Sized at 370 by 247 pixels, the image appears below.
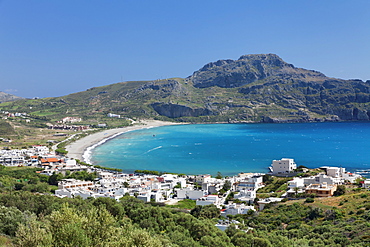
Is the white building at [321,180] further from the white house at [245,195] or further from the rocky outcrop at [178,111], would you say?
the rocky outcrop at [178,111]

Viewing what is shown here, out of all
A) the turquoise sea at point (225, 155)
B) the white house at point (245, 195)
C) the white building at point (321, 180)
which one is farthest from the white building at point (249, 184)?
the turquoise sea at point (225, 155)

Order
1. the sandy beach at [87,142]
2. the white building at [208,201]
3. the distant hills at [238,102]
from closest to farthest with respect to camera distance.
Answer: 1. the white building at [208,201]
2. the sandy beach at [87,142]
3. the distant hills at [238,102]

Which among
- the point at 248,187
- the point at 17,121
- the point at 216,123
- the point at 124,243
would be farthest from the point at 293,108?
the point at 124,243

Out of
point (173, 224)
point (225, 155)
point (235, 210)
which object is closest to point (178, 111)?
point (225, 155)

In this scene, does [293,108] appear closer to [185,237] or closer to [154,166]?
[154,166]

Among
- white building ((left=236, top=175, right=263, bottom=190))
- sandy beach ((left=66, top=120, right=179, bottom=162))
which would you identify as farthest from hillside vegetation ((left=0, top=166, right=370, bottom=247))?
sandy beach ((left=66, top=120, right=179, bottom=162))

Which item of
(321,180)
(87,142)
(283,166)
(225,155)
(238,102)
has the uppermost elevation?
(238,102)

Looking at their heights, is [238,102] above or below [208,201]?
above

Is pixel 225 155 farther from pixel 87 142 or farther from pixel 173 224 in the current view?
pixel 173 224
